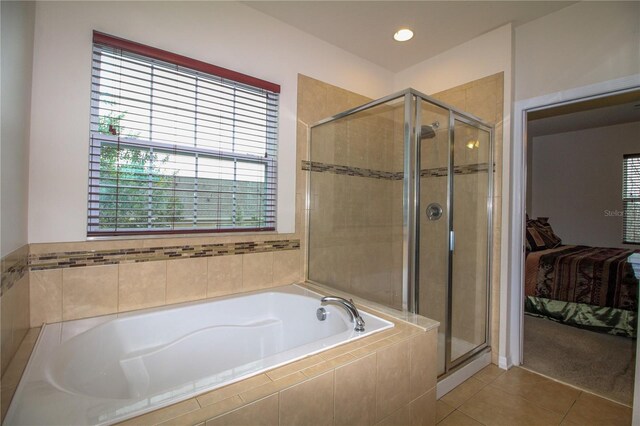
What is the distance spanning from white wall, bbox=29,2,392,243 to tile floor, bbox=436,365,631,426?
5.32 ft

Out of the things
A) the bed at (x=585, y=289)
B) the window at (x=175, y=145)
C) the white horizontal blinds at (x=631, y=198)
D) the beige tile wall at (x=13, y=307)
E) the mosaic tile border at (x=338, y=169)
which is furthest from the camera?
the white horizontal blinds at (x=631, y=198)

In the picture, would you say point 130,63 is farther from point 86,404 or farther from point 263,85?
point 86,404

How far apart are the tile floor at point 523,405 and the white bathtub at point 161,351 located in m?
0.83

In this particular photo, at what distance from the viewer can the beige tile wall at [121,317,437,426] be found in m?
0.93

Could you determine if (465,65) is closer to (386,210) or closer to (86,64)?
(386,210)

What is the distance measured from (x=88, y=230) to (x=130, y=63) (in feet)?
3.15

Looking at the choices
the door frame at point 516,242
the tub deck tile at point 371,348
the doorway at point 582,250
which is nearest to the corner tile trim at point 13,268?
the tub deck tile at point 371,348

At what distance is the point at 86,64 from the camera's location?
5.21ft

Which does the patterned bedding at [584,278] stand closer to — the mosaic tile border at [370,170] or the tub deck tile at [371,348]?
the mosaic tile border at [370,170]

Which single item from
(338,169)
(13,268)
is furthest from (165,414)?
(338,169)

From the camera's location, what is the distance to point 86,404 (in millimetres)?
900

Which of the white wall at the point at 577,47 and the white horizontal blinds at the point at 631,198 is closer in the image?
the white wall at the point at 577,47

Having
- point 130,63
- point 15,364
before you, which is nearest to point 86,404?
point 15,364

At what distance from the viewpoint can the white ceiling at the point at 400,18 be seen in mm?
2084
